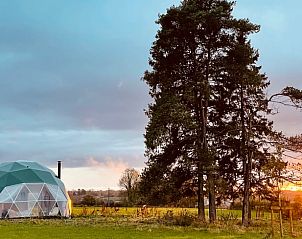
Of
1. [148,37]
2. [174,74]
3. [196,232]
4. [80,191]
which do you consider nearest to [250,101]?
[174,74]

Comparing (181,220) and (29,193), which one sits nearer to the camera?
(181,220)

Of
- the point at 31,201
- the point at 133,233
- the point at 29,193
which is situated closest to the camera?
the point at 133,233

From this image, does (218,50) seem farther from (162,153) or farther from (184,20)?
(162,153)

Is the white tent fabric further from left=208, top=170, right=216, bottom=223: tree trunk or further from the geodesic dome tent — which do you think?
left=208, top=170, right=216, bottom=223: tree trunk

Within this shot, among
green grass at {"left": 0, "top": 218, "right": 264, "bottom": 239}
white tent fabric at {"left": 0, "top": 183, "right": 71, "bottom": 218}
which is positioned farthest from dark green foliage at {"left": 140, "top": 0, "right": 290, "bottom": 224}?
white tent fabric at {"left": 0, "top": 183, "right": 71, "bottom": 218}

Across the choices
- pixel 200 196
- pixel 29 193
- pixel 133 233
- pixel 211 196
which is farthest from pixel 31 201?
pixel 133 233

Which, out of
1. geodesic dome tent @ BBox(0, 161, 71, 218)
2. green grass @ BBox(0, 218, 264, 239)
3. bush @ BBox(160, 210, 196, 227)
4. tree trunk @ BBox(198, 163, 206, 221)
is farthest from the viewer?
geodesic dome tent @ BBox(0, 161, 71, 218)

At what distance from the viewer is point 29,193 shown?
30781 mm

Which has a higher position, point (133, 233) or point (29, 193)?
point (29, 193)

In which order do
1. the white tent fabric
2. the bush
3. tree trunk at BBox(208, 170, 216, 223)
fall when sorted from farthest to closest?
the white tent fabric → the bush → tree trunk at BBox(208, 170, 216, 223)

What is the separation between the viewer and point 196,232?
63.8 feet

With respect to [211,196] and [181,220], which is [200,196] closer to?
[211,196]

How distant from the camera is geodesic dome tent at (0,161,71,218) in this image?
29844mm

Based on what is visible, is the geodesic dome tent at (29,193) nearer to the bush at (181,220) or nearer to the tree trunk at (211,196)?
the bush at (181,220)
